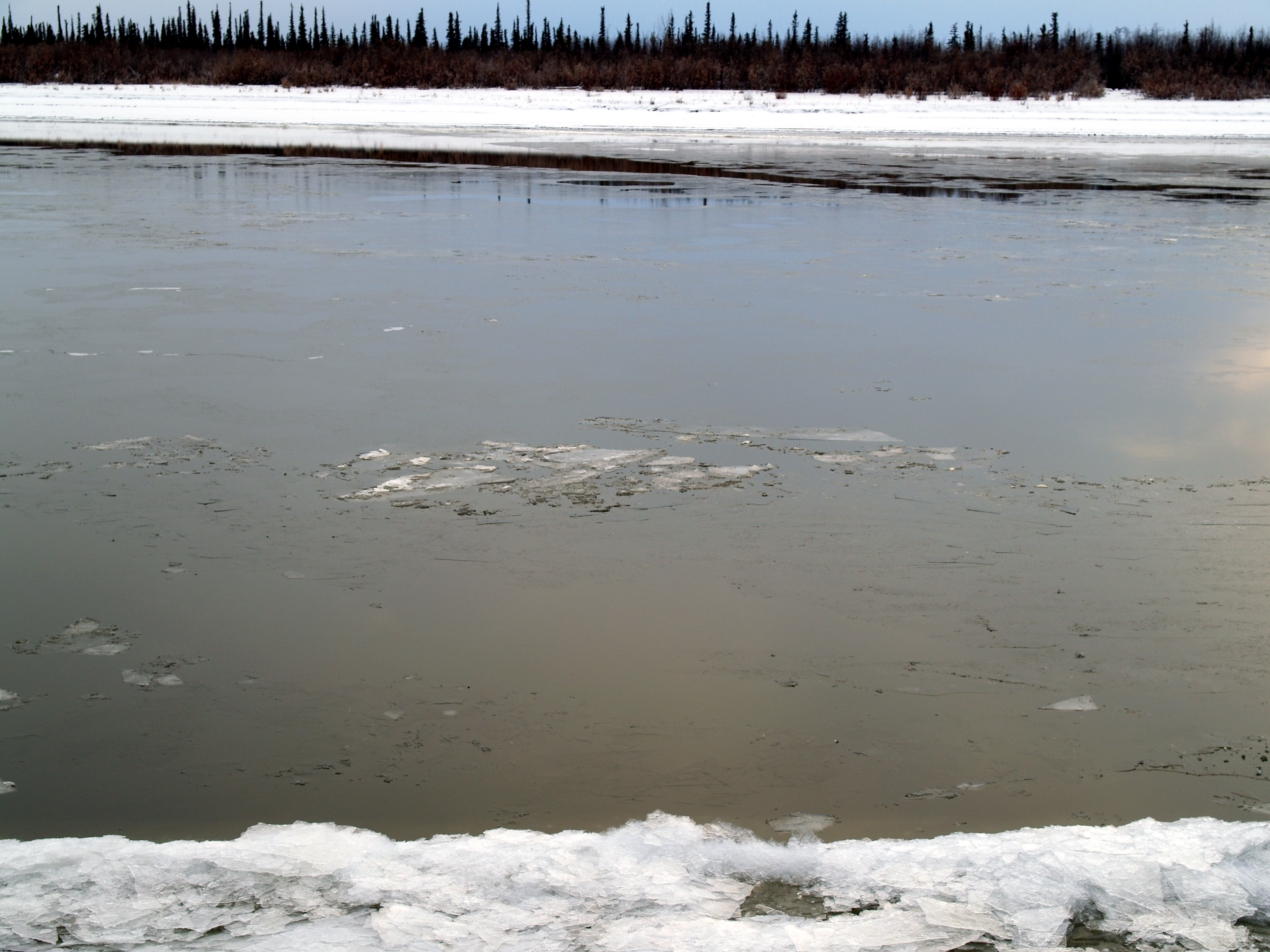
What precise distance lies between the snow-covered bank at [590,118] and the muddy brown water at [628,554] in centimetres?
1626

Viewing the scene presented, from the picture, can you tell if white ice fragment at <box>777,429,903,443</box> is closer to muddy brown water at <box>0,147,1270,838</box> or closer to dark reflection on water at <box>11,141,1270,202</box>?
muddy brown water at <box>0,147,1270,838</box>

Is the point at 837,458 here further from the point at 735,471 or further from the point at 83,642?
the point at 83,642

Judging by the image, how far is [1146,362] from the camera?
18.4 ft

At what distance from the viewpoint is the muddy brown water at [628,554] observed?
2352 millimetres

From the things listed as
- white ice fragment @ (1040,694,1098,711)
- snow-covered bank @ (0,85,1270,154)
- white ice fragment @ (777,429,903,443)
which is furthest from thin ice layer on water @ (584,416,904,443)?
snow-covered bank @ (0,85,1270,154)

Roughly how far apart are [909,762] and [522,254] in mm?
6691

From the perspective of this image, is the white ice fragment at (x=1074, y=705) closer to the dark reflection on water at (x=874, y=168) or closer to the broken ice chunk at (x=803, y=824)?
the broken ice chunk at (x=803, y=824)

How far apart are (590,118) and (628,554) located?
95.6ft

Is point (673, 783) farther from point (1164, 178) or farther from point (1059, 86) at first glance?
point (1059, 86)

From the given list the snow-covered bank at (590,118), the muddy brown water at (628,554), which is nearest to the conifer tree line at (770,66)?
the snow-covered bank at (590,118)

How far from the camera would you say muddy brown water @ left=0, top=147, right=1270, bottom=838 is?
235cm

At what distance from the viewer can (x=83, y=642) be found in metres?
2.83

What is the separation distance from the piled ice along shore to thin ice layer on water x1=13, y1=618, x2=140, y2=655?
75 cm

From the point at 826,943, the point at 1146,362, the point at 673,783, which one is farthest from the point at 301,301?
the point at 826,943
